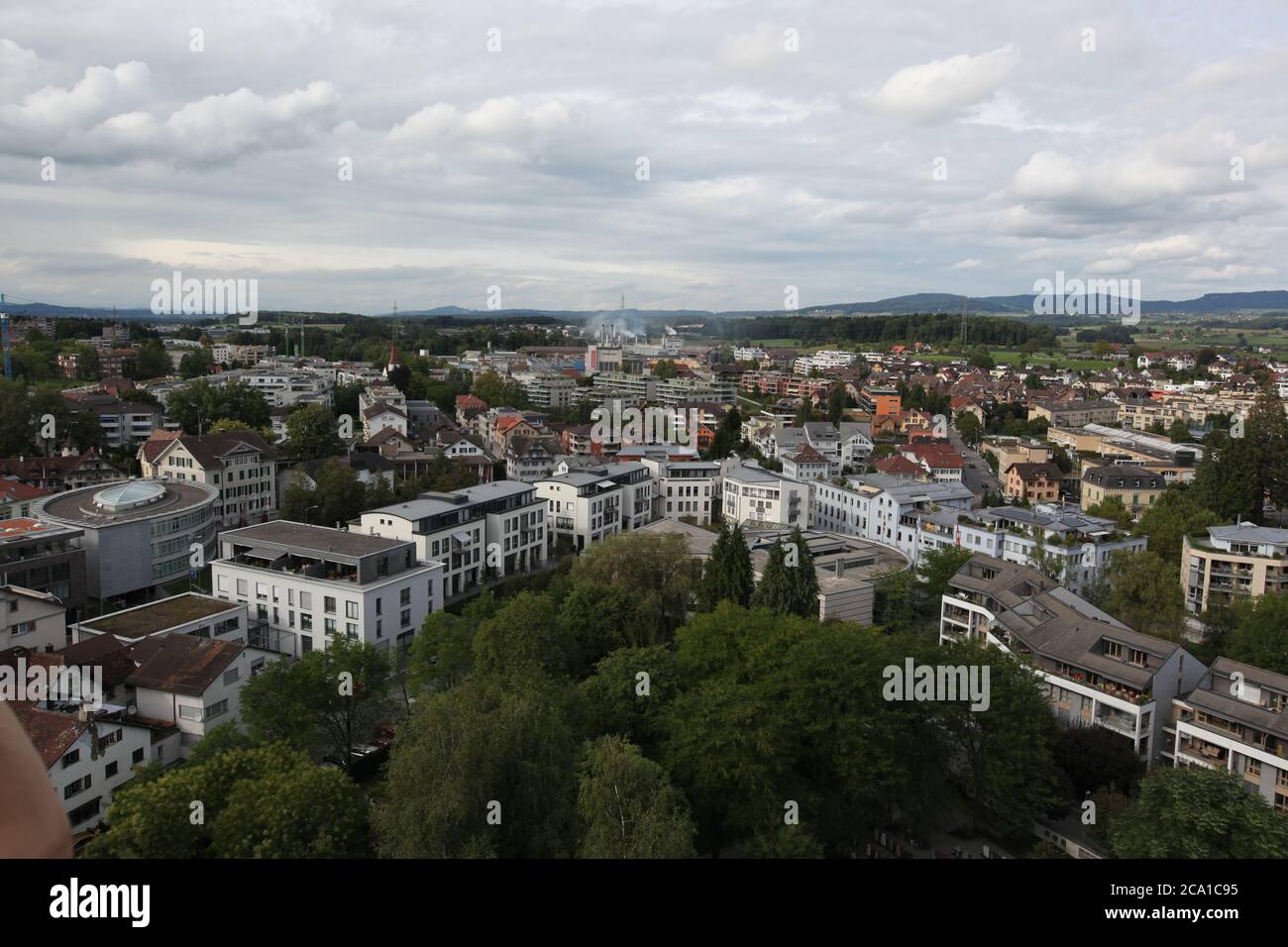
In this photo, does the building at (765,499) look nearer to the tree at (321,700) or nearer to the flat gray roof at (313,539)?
the flat gray roof at (313,539)

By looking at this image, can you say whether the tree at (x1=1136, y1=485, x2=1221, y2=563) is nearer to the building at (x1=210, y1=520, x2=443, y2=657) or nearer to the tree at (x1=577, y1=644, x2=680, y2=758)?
the tree at (x1=577, y1=644, x2=680, y2=758)

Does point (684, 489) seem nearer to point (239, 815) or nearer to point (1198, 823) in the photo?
point (1198, 823)

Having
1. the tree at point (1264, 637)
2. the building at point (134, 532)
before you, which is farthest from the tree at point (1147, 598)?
the building at point (134, 532)

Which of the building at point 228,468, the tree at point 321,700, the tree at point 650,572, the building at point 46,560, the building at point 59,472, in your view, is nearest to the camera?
the tree at point 321,700

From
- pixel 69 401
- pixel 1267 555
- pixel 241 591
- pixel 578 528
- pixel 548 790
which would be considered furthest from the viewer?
pixel 69 401
